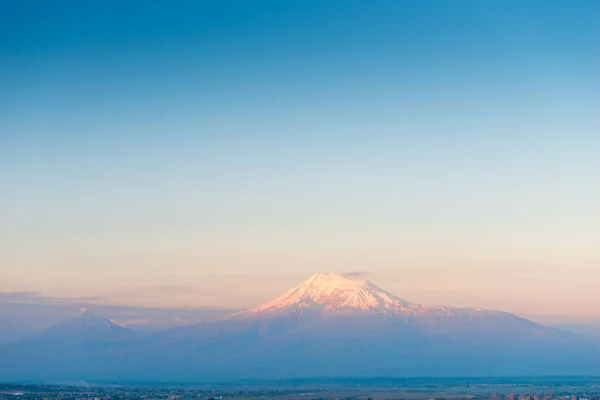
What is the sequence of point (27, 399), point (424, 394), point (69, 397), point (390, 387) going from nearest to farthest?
point (27, 399) < point (69, 397) < point (424, 394) < point (390, 387)

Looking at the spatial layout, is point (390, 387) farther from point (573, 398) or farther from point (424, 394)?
point (573, 398)

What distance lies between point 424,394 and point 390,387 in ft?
106

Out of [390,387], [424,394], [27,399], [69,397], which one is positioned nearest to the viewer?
[27,399]

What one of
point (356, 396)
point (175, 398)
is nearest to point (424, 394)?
point (356, 396)

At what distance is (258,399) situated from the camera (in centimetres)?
13588

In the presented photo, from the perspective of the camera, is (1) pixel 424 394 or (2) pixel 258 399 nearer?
(2) pixel 258 399

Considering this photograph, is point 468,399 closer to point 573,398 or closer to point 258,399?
point 573,398

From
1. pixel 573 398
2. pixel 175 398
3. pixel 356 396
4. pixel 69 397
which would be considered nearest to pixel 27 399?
pixel 69 397

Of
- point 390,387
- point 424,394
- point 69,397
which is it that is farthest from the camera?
point 390,387

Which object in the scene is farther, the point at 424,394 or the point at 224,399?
the point at 424,394

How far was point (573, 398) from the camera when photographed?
5123 inches

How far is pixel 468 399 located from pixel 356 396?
56.4 feet

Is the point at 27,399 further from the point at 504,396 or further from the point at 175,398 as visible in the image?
the point at 504,396

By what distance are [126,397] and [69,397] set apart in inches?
309
